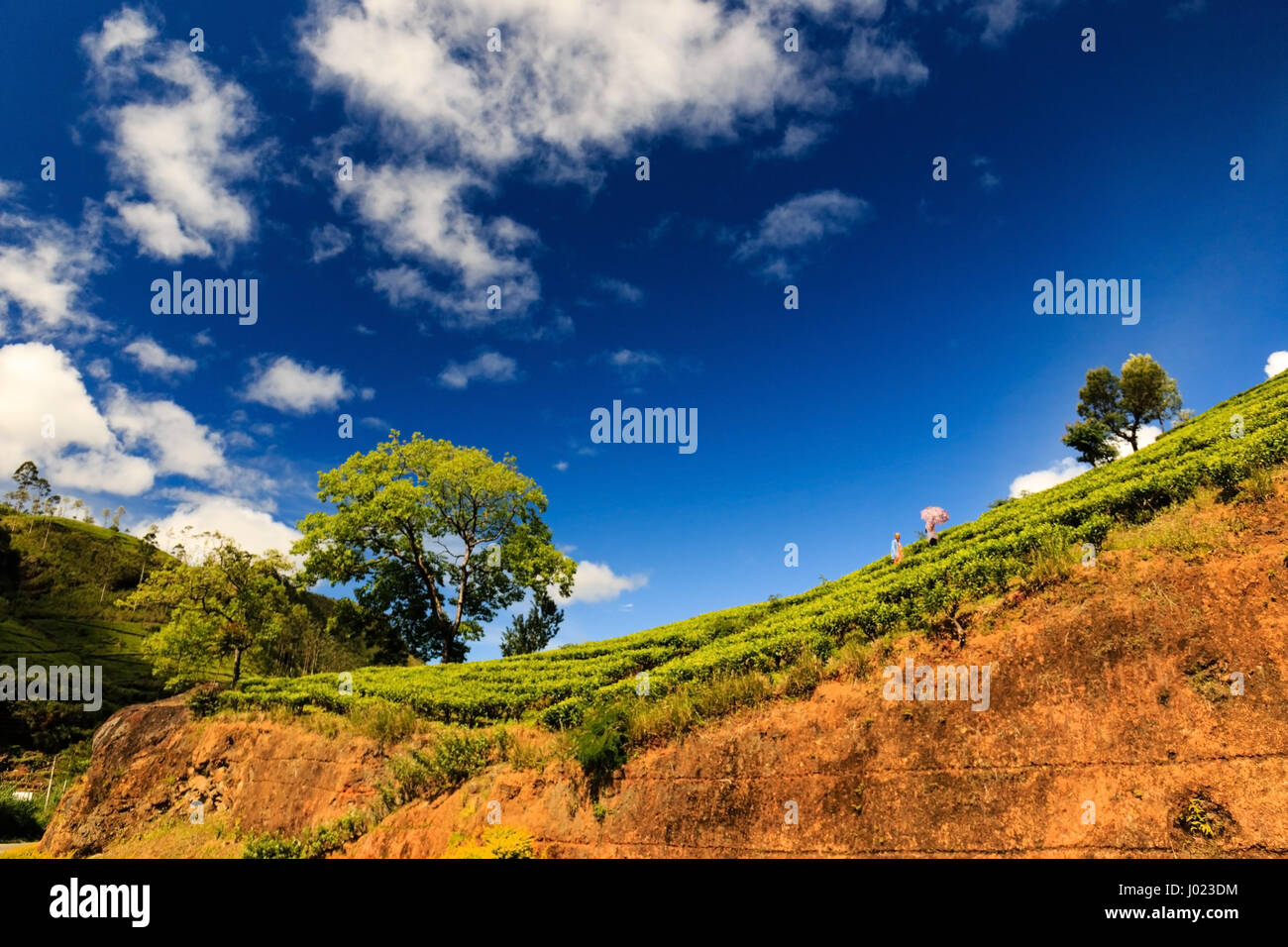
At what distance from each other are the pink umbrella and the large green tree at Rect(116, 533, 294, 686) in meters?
36.8

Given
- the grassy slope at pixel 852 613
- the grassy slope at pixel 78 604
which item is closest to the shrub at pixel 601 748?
the grassy slope at pixel 852 613

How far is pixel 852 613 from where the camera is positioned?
1408 centimetres

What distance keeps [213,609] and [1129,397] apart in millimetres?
69305

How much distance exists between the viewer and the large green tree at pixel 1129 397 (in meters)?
46.5

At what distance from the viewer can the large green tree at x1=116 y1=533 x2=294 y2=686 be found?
3391 cm

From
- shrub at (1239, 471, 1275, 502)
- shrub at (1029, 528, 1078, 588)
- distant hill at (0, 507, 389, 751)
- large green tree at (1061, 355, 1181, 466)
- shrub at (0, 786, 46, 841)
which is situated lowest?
shrub at (0, 786, 46, 841)

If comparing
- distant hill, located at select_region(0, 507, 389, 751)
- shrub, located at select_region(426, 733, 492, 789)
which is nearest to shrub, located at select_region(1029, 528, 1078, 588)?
shrub, located at select_region(426, 733, 492, 789)

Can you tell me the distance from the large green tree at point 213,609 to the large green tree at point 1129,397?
5493 cm

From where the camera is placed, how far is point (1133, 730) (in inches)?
336

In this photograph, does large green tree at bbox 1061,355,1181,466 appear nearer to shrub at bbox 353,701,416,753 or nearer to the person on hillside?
the person on hillside

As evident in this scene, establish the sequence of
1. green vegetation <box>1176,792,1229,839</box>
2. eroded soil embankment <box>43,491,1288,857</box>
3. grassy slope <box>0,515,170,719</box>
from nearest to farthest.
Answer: green vegetation <box>1176,792,1229,839</box>, eroded soil embankment <box>43,491,1288,857</box>, grassy slope <box>0,515,170,719</box>
